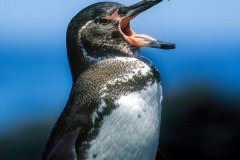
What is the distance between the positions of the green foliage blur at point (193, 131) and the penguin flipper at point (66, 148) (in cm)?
746

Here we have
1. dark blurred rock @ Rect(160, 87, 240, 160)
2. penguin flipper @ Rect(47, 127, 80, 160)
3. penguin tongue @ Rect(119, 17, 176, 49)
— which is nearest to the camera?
penguin flipper @ Rect(47, 127, 80, 160)

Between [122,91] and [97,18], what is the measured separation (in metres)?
0.63

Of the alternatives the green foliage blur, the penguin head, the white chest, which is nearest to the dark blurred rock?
the green foliage blur

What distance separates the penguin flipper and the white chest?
4.8 inches

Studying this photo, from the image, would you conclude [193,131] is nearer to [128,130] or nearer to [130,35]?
[130,35]

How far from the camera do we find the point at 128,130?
4.71m

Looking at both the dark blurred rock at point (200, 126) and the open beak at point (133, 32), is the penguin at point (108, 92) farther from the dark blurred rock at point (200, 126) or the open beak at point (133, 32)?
the dark blurred rock at point (200, 126)

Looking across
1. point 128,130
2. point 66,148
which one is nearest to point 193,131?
point 128,130

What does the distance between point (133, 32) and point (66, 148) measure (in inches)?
41.0

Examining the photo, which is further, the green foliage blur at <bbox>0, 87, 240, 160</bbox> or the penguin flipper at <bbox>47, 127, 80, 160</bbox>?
the green foliage blur at <bbox>0, 87, 240, 160</bbox>

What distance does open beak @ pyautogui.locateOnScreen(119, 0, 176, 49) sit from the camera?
16.3 feet

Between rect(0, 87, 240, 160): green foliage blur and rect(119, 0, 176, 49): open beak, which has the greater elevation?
rect(119, 0, 176, 49): open beak

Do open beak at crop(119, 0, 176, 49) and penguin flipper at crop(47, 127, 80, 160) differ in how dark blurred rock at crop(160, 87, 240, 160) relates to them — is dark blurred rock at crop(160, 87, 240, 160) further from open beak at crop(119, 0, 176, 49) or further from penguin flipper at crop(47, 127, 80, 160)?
penguin flipper at crop(47, 127, 80, 160)

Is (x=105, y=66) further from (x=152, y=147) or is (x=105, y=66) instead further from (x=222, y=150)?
(x=222, y=150)
